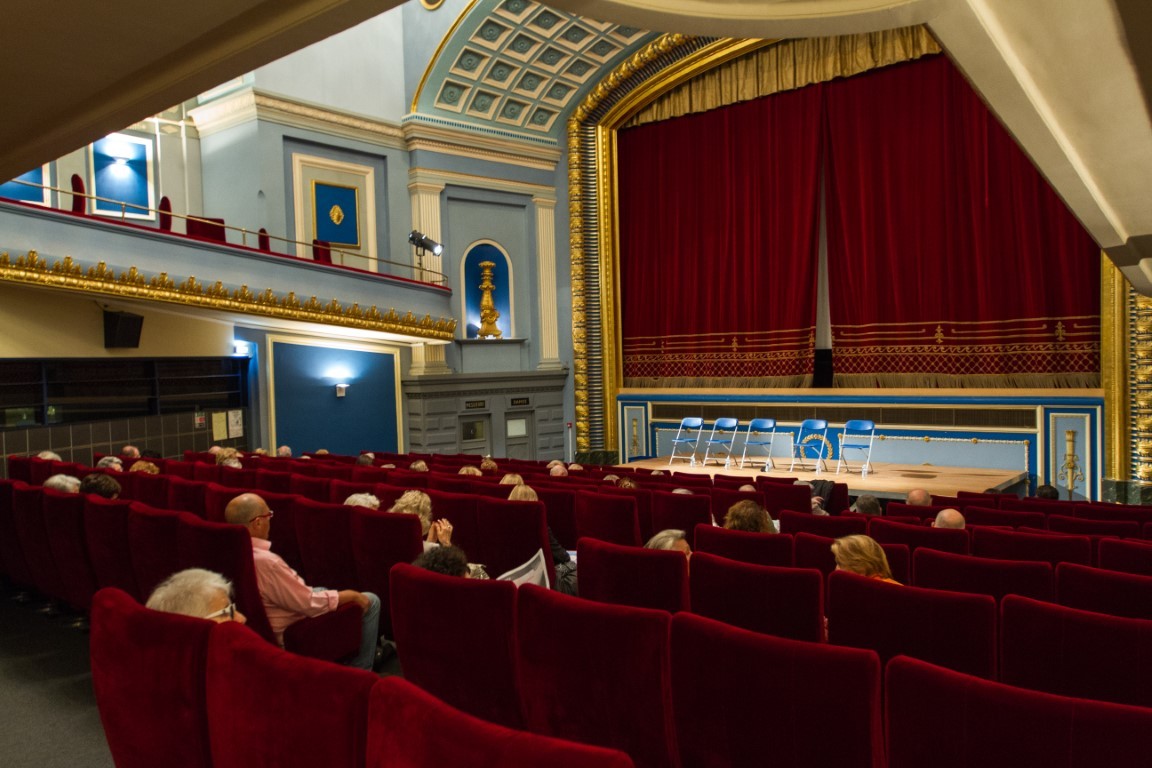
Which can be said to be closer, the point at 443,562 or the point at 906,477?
the point at 443,562

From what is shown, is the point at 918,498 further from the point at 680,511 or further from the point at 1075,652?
the point at 1075,652

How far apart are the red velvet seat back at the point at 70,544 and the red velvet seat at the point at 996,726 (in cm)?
355

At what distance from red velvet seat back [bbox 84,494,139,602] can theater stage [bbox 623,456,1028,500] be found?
6441 mm

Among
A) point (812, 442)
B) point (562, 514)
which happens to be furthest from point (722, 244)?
point (562, 514)

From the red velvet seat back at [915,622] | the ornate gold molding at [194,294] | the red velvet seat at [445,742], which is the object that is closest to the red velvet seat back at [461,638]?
the red velvet seat at [445,742]

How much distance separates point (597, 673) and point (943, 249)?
413 inches

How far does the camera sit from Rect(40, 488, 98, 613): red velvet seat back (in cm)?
388

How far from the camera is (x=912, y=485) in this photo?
9.15m

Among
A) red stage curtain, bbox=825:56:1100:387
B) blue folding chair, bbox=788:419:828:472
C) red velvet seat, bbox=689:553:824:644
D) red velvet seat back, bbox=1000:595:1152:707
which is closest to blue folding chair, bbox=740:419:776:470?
blue folding chair, bbox=788:419:828:472

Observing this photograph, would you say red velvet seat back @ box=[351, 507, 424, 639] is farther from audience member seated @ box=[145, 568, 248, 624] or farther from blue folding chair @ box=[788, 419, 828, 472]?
blue folding chair @ box=[788, 419, 828, 472]

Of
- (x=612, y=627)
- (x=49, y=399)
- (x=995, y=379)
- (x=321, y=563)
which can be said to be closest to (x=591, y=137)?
(x=995, y=379)

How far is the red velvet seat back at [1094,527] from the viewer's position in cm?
459

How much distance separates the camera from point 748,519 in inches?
149

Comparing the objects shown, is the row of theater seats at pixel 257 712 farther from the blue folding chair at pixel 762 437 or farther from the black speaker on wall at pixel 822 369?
the black speaker on wall at pixel 822 369
